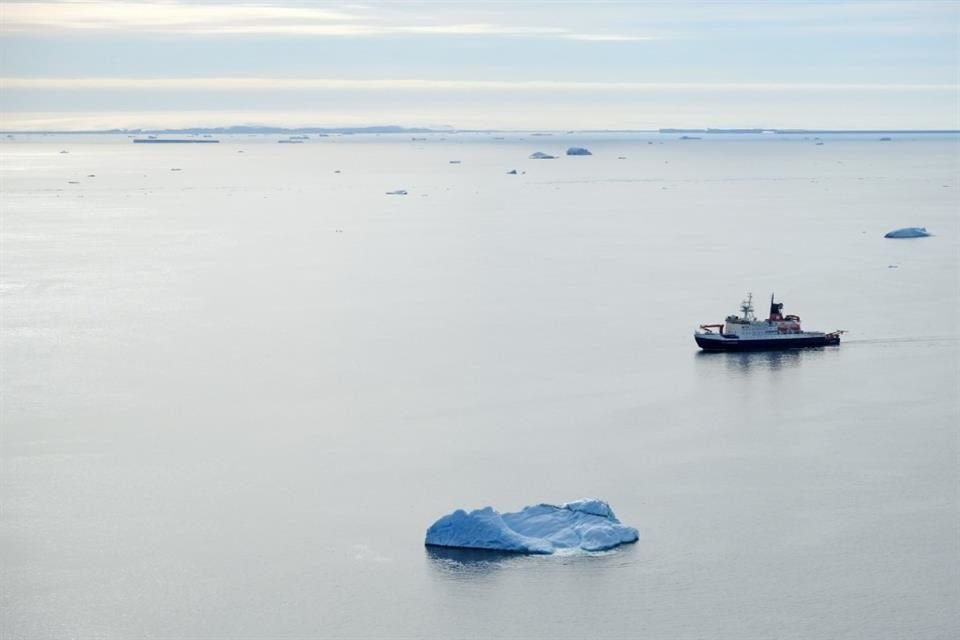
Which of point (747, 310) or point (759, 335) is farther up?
point (747, 310)

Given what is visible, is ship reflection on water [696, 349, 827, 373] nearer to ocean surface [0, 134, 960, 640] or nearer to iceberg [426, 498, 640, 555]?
A: ocean surface [0, 134, 960, 640]

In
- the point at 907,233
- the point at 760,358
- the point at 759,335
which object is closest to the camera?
the point at 760,358

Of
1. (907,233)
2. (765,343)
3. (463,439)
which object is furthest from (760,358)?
(907,233)

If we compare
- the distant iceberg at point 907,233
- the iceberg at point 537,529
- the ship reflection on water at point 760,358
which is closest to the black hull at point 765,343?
the ship reflection on water at point 760,358

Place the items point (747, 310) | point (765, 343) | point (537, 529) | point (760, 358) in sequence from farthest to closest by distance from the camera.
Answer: point (747, 310)
point (765, 343)
point (760, 358)
point (537, 529)

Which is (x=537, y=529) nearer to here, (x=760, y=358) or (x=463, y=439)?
(x=463, y=439)

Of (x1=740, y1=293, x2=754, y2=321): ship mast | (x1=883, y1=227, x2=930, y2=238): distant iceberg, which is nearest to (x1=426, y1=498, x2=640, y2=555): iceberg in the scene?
(x1=740, y1=293, x2=754, y2=321): ship mast

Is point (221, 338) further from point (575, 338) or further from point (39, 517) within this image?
point (39, 517)
